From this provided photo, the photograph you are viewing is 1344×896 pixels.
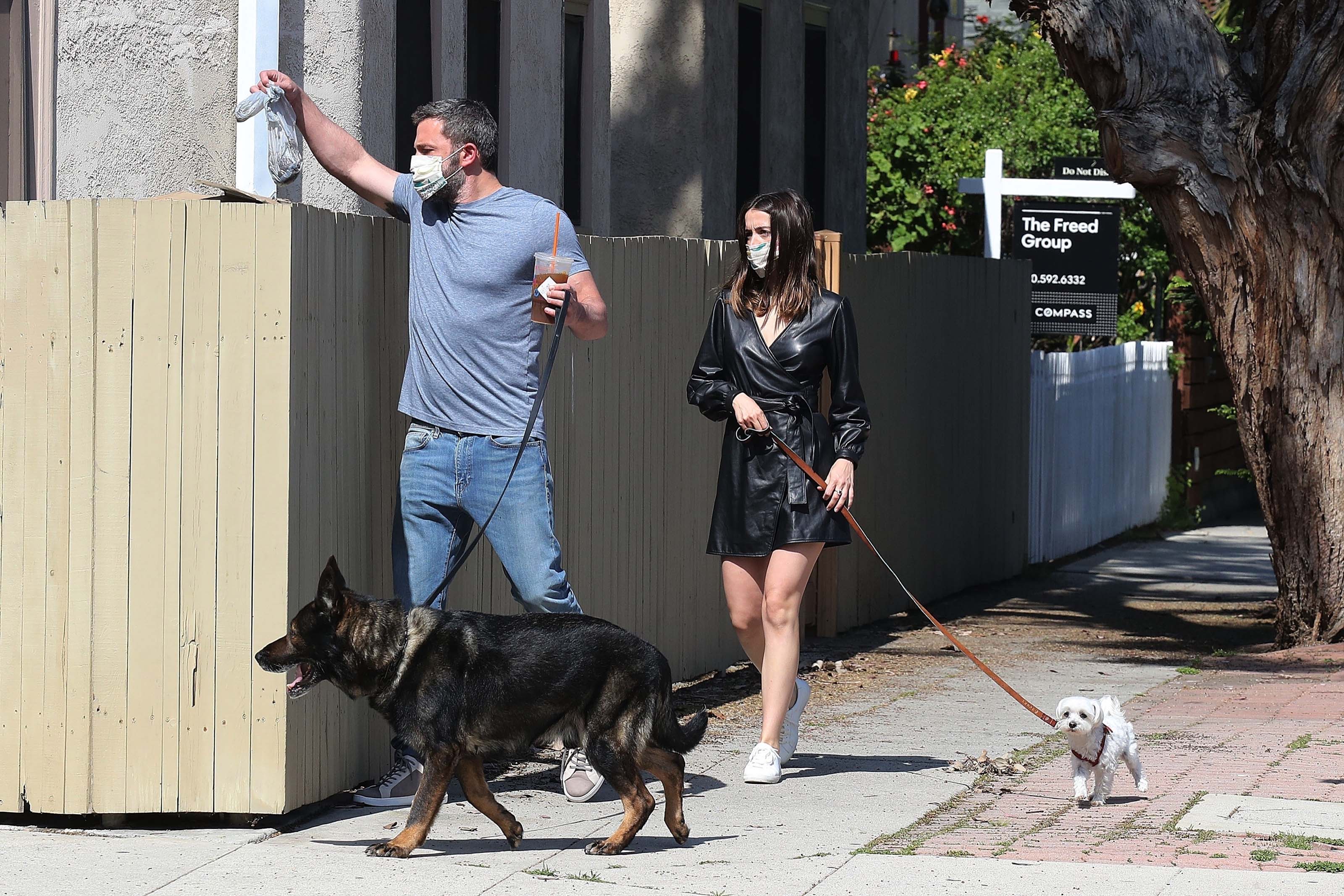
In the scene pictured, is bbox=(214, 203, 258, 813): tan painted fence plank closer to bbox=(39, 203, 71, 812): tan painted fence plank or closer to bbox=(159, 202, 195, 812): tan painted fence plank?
bbox=(159, 202, 195, 812): tan painted fence plank

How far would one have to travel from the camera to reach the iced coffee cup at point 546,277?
5.96 m

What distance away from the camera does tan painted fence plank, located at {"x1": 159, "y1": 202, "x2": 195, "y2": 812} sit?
5906 millimetres

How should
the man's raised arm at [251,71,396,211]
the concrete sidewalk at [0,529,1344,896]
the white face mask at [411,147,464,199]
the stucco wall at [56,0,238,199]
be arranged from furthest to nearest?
the stucco wall at [56,0,238,199] → the man's raised arm at [251,71,396,211] → the white face mask at [411,147,464,199] → the concrete sidewalk at [0,529,1344,896]

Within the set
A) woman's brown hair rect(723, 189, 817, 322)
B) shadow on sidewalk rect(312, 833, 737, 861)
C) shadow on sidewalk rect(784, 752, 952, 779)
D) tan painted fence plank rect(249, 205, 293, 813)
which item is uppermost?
woman's brown hair rect(723, 189, 817, 322)

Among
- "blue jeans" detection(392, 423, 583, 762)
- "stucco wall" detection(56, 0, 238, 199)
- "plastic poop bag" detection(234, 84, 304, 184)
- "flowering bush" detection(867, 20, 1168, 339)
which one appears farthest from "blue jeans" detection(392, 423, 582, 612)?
"flowering bush" detection(867, 20, 1168, 339)

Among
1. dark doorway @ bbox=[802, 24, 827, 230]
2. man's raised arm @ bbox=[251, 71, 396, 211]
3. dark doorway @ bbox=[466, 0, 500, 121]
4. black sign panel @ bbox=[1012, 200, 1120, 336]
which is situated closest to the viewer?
man's raised arm @ bbox=[251, 71, 396, 211]

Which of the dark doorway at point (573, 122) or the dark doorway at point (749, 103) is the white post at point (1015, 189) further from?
the dark doorway at point (573, 122)

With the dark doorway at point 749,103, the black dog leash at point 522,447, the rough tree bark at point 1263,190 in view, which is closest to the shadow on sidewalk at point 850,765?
the black dog leash at point 522,447

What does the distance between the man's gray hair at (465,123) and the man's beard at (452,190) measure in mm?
83

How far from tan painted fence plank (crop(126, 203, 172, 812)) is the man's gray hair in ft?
2.93

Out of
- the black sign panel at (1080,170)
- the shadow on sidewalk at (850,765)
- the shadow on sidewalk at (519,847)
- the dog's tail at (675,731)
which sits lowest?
the shadow on sidewalk at (850,765)

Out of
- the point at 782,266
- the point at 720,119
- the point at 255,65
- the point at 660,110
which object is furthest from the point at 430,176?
the point at 720,119

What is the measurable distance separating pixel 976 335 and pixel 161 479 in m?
8.51

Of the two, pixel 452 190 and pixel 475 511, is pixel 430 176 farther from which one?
pixel 475 511
